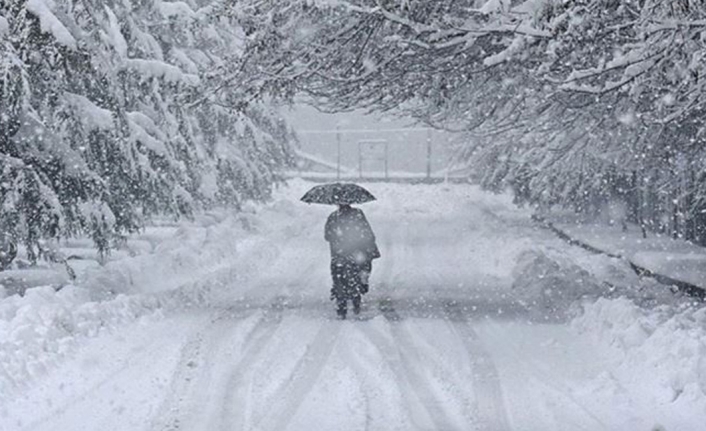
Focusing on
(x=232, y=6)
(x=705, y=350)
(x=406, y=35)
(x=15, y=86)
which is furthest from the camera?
(x=15, y=86)

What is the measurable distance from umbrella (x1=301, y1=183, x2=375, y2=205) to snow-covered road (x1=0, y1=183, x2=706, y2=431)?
5.34ft

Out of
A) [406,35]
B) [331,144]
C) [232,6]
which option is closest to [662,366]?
[406,35]

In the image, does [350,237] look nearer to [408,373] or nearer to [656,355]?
[408,373]

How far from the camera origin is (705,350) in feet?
30.1

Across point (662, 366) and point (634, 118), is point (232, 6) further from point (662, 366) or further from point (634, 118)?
point (662, 366)

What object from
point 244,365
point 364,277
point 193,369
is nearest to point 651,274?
point 364,277

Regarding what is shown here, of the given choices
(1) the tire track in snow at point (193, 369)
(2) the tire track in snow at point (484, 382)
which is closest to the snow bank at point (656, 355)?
(2) the tire track in snow at point (484, 382)

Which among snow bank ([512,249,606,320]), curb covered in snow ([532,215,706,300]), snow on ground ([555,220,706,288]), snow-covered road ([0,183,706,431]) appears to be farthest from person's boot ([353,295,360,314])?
snow on ground ([555,220,706,288])

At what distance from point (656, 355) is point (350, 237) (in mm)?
5429

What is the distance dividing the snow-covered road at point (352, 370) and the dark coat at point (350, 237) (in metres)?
0.85

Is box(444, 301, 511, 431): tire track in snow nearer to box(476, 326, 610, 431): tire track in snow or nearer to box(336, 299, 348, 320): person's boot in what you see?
box(476, 326, 610, 431): tire track in snow

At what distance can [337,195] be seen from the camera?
13867mm

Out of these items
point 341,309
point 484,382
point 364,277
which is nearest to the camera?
point 484,382

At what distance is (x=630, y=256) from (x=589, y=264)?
152cm
